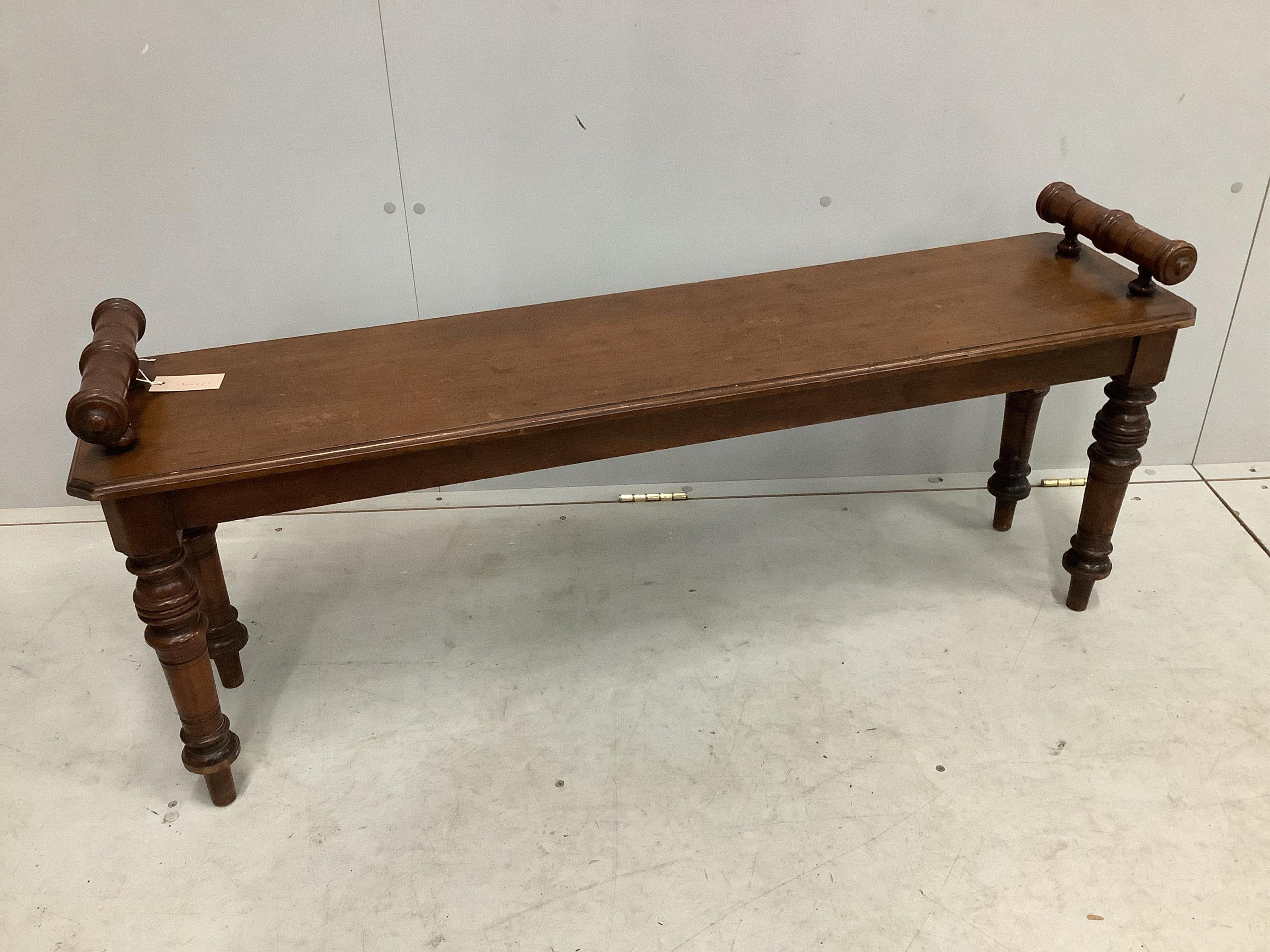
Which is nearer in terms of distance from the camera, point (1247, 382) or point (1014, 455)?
point (1014, 455)

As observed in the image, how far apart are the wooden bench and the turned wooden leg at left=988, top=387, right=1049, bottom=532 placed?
317 millimetres

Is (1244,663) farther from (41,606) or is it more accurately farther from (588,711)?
(41,606)

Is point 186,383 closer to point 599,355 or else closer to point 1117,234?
point 599,355

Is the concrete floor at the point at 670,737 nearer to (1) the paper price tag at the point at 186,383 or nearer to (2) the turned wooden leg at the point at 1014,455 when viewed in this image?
(2) the turned wooden leg at the point at 1014,455

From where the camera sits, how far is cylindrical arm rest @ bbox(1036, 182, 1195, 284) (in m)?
2.09

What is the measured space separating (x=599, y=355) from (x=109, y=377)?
0.91m

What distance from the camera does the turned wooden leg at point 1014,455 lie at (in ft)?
8.77

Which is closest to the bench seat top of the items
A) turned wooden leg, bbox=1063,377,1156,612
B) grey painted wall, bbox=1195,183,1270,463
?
turned wooden leg, bbox=1063,377,1156,612

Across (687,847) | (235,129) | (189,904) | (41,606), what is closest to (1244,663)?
(687,847)

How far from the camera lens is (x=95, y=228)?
8.78 ft

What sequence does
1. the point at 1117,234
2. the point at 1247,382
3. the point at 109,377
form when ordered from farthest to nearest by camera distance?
the point at 1247,382, the point at 1117,234, the point at 109,377

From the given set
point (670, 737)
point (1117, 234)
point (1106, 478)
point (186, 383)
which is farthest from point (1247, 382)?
point (186, 383)

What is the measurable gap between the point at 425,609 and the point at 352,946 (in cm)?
95

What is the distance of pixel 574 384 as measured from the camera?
2.00m
